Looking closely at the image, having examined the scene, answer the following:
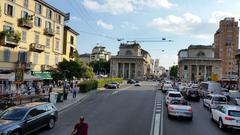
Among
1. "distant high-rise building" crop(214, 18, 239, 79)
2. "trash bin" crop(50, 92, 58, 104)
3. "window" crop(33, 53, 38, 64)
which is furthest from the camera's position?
"distant high-rise building" crop(214, 18, 239, 79)

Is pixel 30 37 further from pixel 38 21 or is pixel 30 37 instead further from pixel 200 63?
pixel 200 63

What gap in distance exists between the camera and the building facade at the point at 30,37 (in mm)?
43500

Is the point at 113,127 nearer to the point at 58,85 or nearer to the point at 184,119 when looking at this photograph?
the point at 184,119

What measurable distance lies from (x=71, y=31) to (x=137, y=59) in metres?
98.3

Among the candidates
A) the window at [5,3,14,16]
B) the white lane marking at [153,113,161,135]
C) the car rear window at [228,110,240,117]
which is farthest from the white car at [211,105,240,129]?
the window at [5,3,14,16]

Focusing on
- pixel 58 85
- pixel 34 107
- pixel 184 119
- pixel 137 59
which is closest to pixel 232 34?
pixel 137 59

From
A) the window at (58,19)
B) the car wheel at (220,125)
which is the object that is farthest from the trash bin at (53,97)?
the window at (58,19)

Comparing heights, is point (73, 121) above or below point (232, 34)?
below

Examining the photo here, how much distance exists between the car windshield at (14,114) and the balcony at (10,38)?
28.6 m

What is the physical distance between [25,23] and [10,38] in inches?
183

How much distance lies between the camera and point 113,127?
18.8 metres

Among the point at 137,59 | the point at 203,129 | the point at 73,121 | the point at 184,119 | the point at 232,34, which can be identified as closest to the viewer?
the point at 203,129

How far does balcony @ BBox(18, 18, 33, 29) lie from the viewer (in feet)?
154

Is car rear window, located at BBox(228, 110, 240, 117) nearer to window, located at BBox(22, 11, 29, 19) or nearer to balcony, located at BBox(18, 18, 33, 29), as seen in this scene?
balcony, located at BBox(18, 18, 33, 29)
